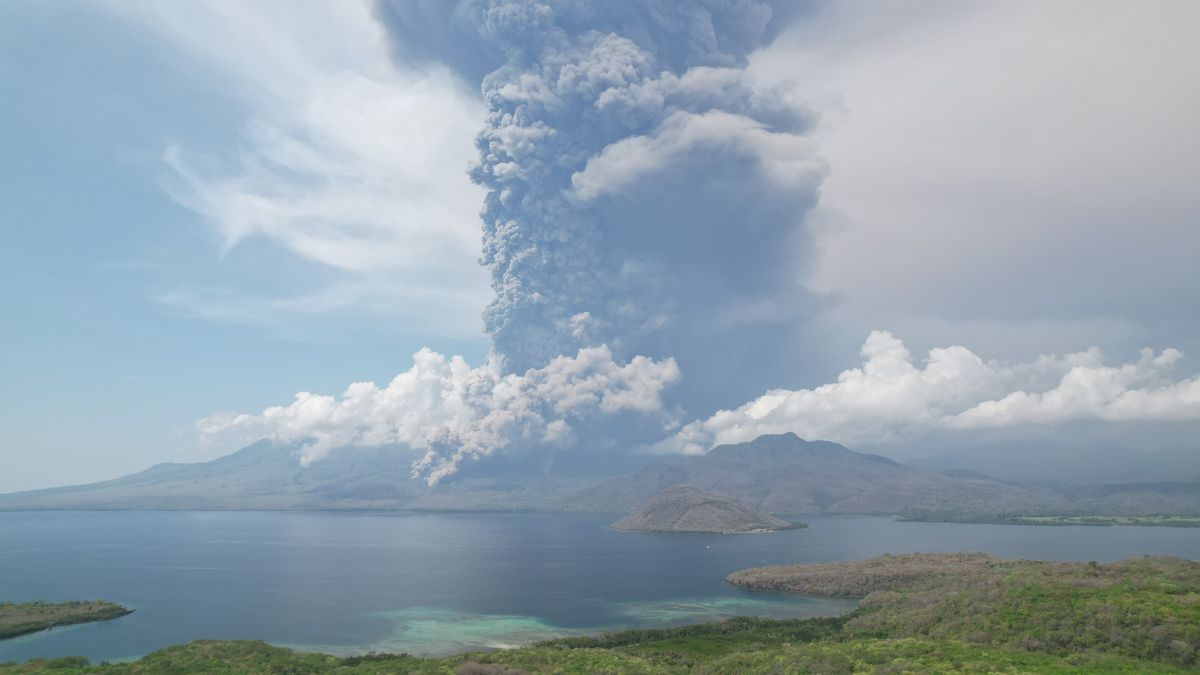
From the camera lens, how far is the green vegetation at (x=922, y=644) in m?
57.7

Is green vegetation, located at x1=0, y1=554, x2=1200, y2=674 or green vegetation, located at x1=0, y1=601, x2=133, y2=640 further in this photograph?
green vegetation, located at x1=0, y1=601, x2=133, y2=640

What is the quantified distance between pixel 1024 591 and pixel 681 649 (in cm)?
4524

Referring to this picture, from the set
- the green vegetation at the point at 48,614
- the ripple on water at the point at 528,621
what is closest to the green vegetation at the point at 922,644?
the ripple on water at the point at 528,621

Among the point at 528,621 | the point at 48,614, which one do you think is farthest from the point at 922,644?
the point at 48,614

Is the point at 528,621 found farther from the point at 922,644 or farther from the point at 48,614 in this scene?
the point at 48,614

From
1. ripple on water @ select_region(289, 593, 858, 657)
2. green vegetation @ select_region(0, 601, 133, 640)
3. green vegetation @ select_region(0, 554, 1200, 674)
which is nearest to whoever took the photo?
green vegetation @ select_region(0, 554, 1200, 674)

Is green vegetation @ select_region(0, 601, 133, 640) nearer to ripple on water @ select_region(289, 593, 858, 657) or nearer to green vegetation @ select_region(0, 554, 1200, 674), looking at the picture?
ripple on water @ select_region(289, 593, 858, 657)

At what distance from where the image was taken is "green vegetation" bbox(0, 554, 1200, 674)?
57.7 meters

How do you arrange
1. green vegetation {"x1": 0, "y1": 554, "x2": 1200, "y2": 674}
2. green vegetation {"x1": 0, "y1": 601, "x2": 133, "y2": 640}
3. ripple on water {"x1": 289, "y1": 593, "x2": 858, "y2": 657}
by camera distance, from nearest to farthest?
green vegetation {"x1": 0, "y1": 554, "x2": 1200, "y2": 674}, ripple on water {"x1": 289, "y1": 593, "x2": 858, "y2": 657}, green vegetation {"x1": 0, "y1": 601, "x2": 133, "y2": 640}

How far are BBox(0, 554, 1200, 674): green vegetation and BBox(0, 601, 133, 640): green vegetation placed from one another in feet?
180

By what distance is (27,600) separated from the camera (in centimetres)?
15100

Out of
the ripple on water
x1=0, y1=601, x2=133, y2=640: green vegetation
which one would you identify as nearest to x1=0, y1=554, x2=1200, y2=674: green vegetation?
the ripple on water

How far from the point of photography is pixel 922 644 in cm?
6188

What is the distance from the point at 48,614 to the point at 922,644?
497 ft
